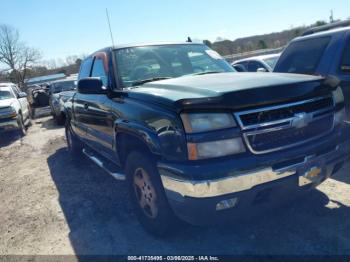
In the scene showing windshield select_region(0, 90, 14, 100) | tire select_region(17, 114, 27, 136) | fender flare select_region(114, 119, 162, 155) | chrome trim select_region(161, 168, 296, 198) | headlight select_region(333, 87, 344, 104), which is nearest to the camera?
chrome trim select_region(161, 168, 296, 198)

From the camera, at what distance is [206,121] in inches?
106

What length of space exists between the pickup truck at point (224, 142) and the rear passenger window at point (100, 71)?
2.09ft

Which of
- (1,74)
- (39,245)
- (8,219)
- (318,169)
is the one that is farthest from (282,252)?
(1,74)

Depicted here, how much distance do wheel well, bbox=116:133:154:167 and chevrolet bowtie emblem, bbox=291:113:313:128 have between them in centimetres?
128

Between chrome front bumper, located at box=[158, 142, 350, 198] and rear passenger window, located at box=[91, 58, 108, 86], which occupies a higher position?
rear passenger window, located at box=[91, 58, 108, 86]

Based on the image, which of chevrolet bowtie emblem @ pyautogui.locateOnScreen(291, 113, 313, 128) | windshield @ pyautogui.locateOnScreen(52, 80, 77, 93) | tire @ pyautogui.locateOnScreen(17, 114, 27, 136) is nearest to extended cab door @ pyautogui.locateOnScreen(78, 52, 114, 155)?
chevrolet bowtie emblem @ pyautogui.locateOnScreen(291, 113, 313, 128)

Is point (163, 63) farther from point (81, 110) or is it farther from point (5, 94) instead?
point (5, 94)

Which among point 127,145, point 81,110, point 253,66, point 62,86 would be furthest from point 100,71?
point 62,86

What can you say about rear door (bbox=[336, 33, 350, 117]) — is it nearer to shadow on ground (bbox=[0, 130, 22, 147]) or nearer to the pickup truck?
the pickup truck

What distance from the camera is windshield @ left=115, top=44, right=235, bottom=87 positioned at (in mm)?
4105

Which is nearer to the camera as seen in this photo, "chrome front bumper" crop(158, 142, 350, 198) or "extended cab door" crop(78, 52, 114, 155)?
"chrome front bumper" crop(158, 142, 350, 198)

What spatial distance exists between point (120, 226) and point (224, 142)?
1880 millimetres

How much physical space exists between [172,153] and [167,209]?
65 centimetres

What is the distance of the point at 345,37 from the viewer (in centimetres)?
464
